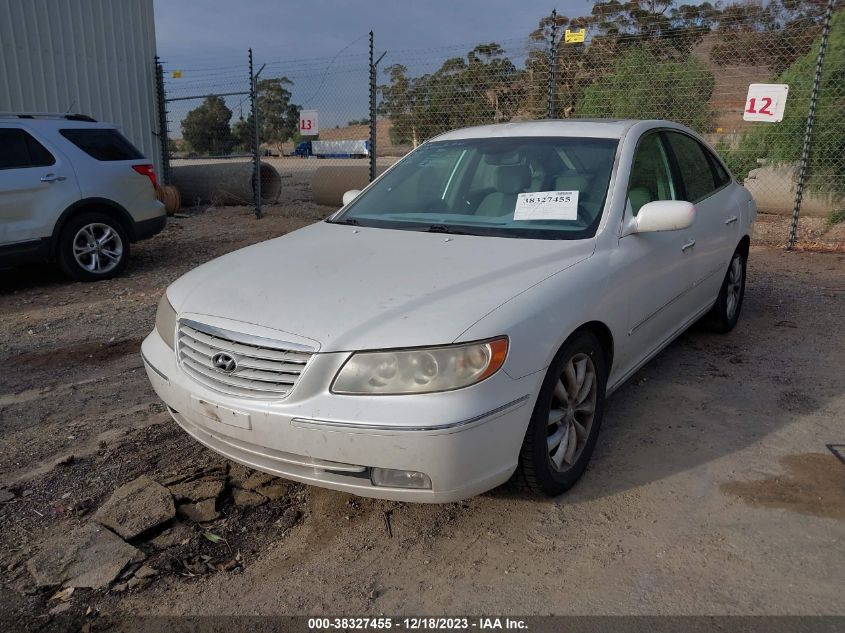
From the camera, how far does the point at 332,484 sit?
102 inches

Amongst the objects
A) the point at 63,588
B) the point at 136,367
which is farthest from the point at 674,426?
the point at 136,367

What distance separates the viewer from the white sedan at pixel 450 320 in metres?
2.45

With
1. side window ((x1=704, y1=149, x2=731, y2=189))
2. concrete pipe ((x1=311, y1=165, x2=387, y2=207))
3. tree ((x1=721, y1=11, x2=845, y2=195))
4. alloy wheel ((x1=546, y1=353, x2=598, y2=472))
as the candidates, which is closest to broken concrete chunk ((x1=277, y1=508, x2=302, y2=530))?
alloy wheel ((x1=546, y1=353, x2=598, y2=472))

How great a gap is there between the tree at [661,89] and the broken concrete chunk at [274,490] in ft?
30.9

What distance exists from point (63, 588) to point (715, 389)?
141 inches

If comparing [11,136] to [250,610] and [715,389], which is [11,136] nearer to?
[250,610]

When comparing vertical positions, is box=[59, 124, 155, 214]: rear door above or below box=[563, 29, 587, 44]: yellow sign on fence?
below

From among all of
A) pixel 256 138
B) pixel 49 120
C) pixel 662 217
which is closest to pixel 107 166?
pixel 49 120

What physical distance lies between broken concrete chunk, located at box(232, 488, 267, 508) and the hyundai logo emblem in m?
0.70

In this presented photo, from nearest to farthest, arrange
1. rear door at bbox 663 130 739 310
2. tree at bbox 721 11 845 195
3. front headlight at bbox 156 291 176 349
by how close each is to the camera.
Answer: front headlight at bbox 156 291 176 349
rear door at bbox 663 130 739 310
tree at bbox 721 11 845 195

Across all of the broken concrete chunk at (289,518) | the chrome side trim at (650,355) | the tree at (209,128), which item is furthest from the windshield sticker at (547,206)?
the tree at (209,128)

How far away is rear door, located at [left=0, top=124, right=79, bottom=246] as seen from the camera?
673cm

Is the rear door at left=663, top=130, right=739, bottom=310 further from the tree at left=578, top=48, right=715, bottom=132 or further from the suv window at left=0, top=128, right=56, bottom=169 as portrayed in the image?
the tree at left=578, top=48, right=715, bottom=132

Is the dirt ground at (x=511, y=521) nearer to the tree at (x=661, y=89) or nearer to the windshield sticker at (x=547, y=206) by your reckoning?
the windshield sticker at (x=547, y=206)
